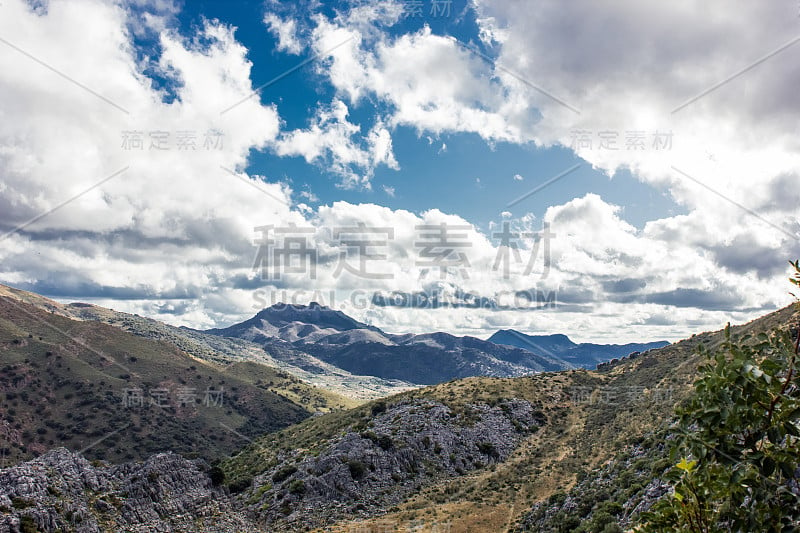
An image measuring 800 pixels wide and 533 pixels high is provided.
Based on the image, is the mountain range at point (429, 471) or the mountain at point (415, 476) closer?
the mountain at point (415, 476)

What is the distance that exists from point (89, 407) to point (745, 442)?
189 metres

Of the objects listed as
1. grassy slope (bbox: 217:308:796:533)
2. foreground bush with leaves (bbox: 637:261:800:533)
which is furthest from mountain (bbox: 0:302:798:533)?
foreground bush with leaves (bbox: 637:261:800:533)

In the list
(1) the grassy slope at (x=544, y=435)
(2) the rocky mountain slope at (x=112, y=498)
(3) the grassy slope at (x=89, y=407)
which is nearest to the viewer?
(2) the rocky mountain slope at (x=112, y=498)

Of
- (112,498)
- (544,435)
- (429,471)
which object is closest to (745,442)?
(112,498)

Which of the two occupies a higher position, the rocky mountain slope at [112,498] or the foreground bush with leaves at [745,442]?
the foreground bush with leaves at [745,442]

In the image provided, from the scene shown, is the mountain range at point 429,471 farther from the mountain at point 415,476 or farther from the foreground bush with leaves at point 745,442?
the foreground bush with leaves at point 745,442

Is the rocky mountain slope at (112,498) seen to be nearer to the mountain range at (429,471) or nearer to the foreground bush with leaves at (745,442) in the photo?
the mountain range at (429,471)

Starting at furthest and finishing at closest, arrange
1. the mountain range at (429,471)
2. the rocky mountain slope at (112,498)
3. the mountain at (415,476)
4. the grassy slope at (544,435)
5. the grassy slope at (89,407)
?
the grassy slope at (89,407), the grassy slope at (544,435), the mountain range at (429,471), the mountain at (415,476), the rocky mountain slope at (112,498)

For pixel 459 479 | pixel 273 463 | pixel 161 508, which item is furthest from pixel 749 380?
pixel 273 463

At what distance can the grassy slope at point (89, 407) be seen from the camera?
429 feet

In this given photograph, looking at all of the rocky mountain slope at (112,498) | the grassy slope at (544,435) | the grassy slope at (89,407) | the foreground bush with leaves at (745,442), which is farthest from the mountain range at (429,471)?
the grassy slope at (89,407)

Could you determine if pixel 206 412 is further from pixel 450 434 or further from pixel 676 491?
pixel 676 491

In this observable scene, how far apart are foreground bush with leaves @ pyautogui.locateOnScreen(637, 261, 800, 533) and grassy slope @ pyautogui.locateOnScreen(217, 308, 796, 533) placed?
3827cm

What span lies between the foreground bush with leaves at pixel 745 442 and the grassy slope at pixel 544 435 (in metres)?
38.3
